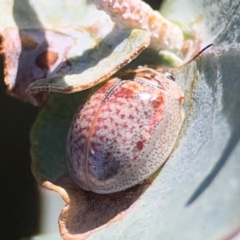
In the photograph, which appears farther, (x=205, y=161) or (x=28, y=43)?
(x=28, y=43)

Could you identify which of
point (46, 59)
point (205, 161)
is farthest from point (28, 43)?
point (205, 161)

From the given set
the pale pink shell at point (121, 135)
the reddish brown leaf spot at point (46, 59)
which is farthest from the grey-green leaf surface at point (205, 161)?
the reddish brown leaf spot at point (46, 59)

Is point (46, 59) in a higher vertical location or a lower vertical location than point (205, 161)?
lower

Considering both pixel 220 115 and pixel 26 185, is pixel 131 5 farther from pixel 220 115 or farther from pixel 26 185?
pixel 26 185

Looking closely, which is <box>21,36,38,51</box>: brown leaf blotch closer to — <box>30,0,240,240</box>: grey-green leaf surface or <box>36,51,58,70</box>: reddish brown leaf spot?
<box>36,51,58,70</box>: reddish brown leaf spot

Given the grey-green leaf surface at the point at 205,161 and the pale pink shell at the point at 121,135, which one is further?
the pale pink shell at the point at 121,135

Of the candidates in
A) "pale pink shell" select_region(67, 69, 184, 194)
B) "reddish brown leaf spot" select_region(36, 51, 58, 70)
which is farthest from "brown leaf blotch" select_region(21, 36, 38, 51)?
"pale pink shell" select_region(67, 69, 184, 194)

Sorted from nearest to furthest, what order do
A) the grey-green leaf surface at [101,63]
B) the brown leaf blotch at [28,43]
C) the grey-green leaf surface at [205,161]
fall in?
the grey-green leaf surface at [205,161] → the grey-green leaf surface at [101,63] → the brown leaf blotch at [28,43]

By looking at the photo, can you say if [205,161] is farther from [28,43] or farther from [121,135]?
[28,43]

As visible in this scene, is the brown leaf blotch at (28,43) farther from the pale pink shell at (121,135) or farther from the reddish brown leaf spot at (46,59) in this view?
the pale pink shell at (121,135)
